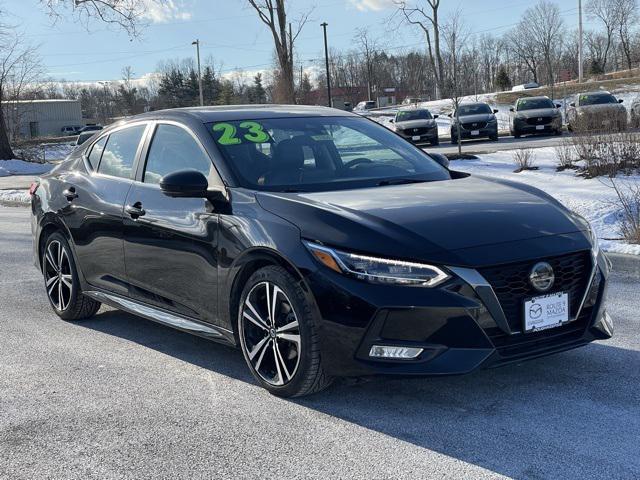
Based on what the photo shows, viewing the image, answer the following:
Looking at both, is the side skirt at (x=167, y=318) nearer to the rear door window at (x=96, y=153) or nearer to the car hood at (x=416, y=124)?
the rear door window at (x=96, y=153)

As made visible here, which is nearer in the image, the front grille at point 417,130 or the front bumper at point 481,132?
the front bumper at point 481,132

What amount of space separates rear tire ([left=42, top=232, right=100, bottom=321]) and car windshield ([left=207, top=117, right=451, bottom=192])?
2029mm

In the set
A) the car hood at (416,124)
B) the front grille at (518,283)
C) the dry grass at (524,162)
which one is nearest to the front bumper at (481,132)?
the car hood at (416,124)

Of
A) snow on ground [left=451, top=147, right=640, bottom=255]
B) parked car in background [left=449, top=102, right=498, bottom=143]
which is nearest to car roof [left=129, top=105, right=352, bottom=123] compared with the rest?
snow on ground [left=451, top=147, right=640, bottom=255]

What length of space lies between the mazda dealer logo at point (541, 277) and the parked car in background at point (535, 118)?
24.9m

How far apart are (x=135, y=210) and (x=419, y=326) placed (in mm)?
2431

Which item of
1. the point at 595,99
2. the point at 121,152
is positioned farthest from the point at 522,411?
the point at 595,99

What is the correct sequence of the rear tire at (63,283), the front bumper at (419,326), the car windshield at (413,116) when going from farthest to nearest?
the car windshield at (413,116) < the rear tire at (63,283) < the front bumper at (419,326)

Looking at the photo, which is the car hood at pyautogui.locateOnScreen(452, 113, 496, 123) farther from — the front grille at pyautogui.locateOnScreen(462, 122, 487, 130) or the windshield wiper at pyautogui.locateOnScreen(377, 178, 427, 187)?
the windshield wiper at pyautogui.locateOnScreen(377, 178, 427, 187)

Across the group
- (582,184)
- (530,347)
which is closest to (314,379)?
(530,347)

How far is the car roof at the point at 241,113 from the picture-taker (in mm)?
5250

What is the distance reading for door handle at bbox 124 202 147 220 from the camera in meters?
5.23

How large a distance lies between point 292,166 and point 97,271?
193cm

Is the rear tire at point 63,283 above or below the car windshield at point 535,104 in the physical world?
below
